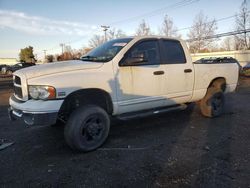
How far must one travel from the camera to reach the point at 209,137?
16.8 feet

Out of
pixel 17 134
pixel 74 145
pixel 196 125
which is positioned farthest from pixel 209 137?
pixel 17 134

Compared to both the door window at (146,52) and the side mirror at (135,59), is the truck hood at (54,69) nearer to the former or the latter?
the side mirror at (135,59)

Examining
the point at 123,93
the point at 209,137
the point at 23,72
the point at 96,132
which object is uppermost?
the point at 23,72

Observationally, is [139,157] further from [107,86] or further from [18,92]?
[18,92]

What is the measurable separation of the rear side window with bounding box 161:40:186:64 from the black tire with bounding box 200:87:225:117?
4.49 feet

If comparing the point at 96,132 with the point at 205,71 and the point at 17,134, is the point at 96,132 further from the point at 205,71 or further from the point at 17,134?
the point at 205,71

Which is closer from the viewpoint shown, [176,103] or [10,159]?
[10,159]

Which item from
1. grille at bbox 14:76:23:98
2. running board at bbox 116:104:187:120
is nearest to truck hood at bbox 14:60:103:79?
grille at bbox 14:76:23:98

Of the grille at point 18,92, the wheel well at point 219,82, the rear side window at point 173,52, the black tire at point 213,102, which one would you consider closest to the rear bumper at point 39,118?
the grille at point 18,92

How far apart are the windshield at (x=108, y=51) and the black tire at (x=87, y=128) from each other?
3.33ft

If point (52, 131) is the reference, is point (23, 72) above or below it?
above

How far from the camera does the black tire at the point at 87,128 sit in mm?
4250

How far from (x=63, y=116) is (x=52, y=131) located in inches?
48.8

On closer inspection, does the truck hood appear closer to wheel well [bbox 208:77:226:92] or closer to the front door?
the front door
